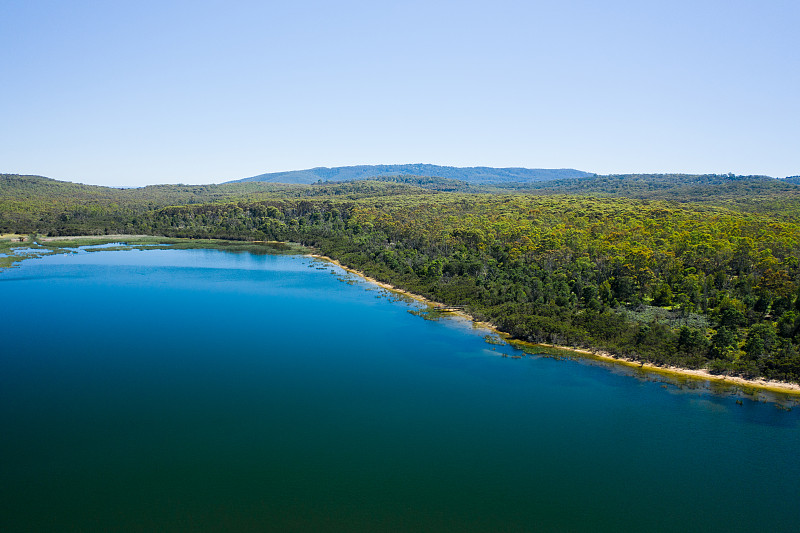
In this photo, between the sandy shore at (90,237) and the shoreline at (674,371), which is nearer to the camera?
the shoreline at (674,371)

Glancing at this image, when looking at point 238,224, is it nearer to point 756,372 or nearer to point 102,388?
point 102,388

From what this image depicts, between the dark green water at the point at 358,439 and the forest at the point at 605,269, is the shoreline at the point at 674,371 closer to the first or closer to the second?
the forest at the point at 605,269

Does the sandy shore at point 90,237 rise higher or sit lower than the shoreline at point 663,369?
higher

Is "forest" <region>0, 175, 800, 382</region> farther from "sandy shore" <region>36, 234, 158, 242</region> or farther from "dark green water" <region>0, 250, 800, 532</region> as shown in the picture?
"dark green water" <region>0, 250, 800, 532</region>

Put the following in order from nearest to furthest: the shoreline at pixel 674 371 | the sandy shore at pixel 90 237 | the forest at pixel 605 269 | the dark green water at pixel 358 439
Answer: the dark green water at pixel 358 439
the shoreline at pixel 674 371
the forest at pixel 605 269
the sandy shore at pixel 90 237

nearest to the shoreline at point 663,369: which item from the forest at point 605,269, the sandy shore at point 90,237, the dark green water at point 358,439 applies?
the forest at point 605,269

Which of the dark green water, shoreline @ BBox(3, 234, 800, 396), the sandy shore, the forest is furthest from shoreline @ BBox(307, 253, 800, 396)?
the sandy shore

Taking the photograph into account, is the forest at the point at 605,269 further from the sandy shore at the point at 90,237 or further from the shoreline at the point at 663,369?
the sandy shore at the point at 90,237

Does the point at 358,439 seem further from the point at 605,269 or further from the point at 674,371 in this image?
the point at 605,269

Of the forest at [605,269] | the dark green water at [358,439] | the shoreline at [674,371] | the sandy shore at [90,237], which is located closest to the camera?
the dark green water at [358,439]
